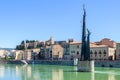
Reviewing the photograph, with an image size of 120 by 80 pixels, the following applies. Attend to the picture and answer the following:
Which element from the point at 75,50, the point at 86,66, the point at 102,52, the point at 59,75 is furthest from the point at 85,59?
the point at 75,50

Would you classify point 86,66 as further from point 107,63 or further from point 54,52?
point 54,52

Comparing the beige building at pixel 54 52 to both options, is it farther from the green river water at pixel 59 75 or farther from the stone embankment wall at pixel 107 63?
the green river water at pixel 59 75

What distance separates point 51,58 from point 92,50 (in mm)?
25387

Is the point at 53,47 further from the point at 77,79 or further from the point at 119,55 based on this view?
the point at 77,79

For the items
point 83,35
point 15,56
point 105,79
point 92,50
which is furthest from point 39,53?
point 105,79

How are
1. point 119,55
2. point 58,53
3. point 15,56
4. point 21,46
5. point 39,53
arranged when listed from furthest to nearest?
point 21,46 < point 15,56 < point 39,53 < point 58,53 < point 119,55

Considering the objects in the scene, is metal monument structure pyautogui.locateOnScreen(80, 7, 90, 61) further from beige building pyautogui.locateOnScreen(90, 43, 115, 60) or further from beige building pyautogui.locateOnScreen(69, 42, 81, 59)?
beige building pyautogui.locateOnScreen(69, 42, 81, 59)

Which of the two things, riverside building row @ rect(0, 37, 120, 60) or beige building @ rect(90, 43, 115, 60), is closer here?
beige building @ rect(90, 43, 115, 60)

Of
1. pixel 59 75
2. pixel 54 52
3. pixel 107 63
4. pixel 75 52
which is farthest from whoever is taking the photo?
pixel 54 52

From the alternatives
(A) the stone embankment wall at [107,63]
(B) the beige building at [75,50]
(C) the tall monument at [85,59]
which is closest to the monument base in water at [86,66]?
(C) the tall monument at [85,59]

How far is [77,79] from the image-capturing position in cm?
4097

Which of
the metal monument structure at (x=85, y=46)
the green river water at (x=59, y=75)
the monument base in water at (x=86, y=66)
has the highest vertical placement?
the metal monument structure at (x=85, y=46)

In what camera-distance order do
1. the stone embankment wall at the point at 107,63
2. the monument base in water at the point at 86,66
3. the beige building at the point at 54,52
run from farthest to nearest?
the beige building at the point at 54,52 → the stone embankment wall at the point at 107,63 → the monument base in water at the point at 86,66

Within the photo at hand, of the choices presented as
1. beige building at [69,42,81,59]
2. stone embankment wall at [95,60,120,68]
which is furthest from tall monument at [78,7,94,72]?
beige building at [69,42,81,59]
